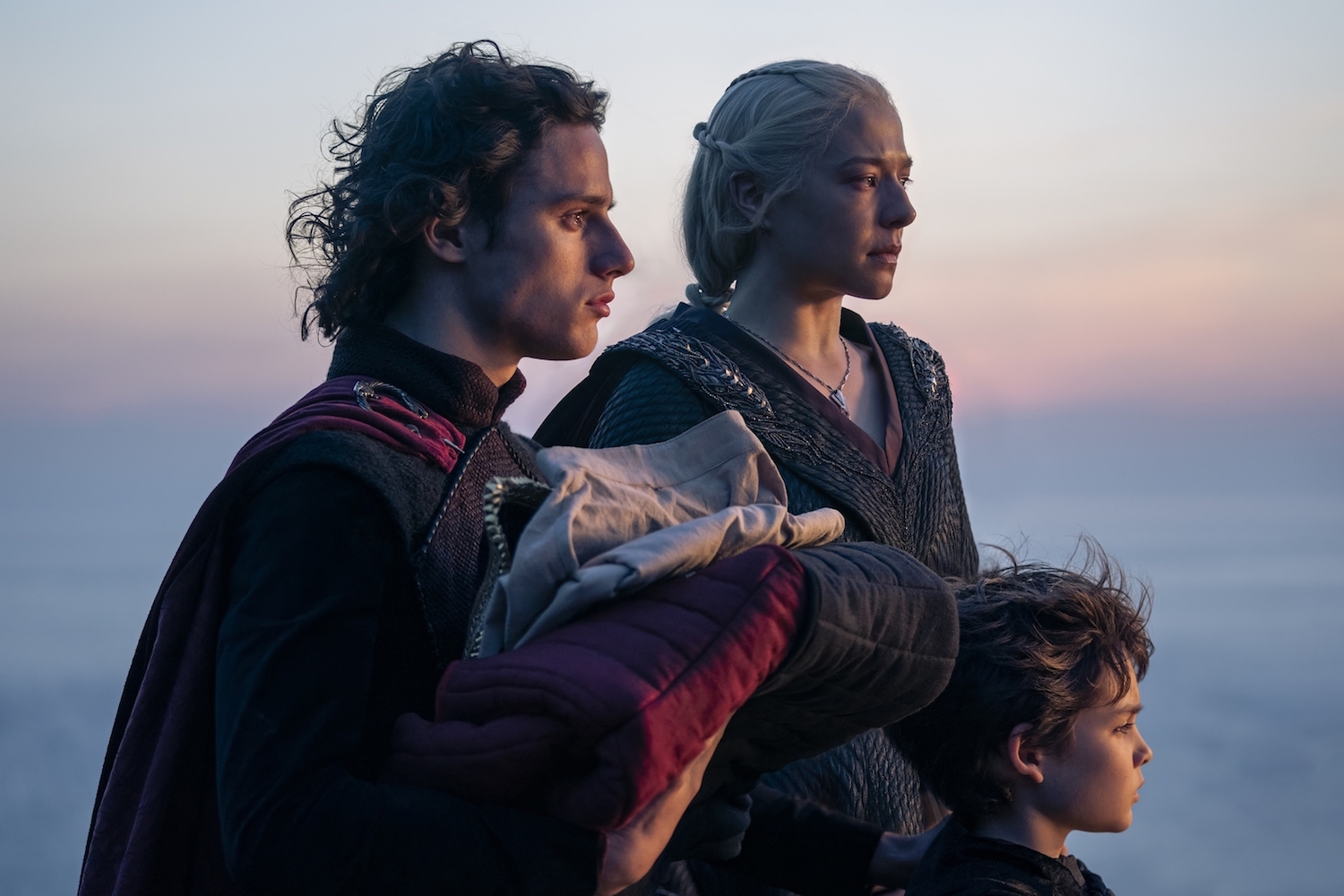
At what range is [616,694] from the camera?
1.11 metres

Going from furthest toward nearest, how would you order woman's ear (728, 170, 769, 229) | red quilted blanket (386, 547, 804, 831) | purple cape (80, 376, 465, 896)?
1. woman's ear (728, 170, 769, 229)
2. purple cape (80, 376, 465, 896)
3. red quilted blanket (386, 547, 804, 831)

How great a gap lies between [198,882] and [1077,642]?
44.7 inches

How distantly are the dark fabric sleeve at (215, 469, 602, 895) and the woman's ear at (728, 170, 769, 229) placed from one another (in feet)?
4.77

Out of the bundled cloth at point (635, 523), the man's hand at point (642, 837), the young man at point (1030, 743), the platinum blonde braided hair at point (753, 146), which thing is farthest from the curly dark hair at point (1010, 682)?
the platinum blonde braided hair at point (753, 146)

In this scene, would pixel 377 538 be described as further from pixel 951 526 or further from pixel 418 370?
pixel 951 526

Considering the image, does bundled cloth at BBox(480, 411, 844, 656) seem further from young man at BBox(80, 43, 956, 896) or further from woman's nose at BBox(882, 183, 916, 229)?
woman's nose at BBox(882, 183, 916, 229)

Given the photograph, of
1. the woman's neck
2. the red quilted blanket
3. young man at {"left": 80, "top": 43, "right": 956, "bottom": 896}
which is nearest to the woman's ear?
the woman's neck

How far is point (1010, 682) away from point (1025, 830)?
193 mm

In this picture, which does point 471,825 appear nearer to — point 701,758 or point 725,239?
point 701,758

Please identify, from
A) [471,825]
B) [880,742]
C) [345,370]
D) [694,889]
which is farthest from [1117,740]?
[345,370]

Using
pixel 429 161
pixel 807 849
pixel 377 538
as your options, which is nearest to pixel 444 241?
pixel 429 161

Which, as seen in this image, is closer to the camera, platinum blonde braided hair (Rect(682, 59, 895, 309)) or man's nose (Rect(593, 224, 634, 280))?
man's nose (Rect(593, 224, 634, 280))

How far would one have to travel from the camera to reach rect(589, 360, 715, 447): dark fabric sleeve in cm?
235

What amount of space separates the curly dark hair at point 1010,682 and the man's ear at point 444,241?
833 millimetres
